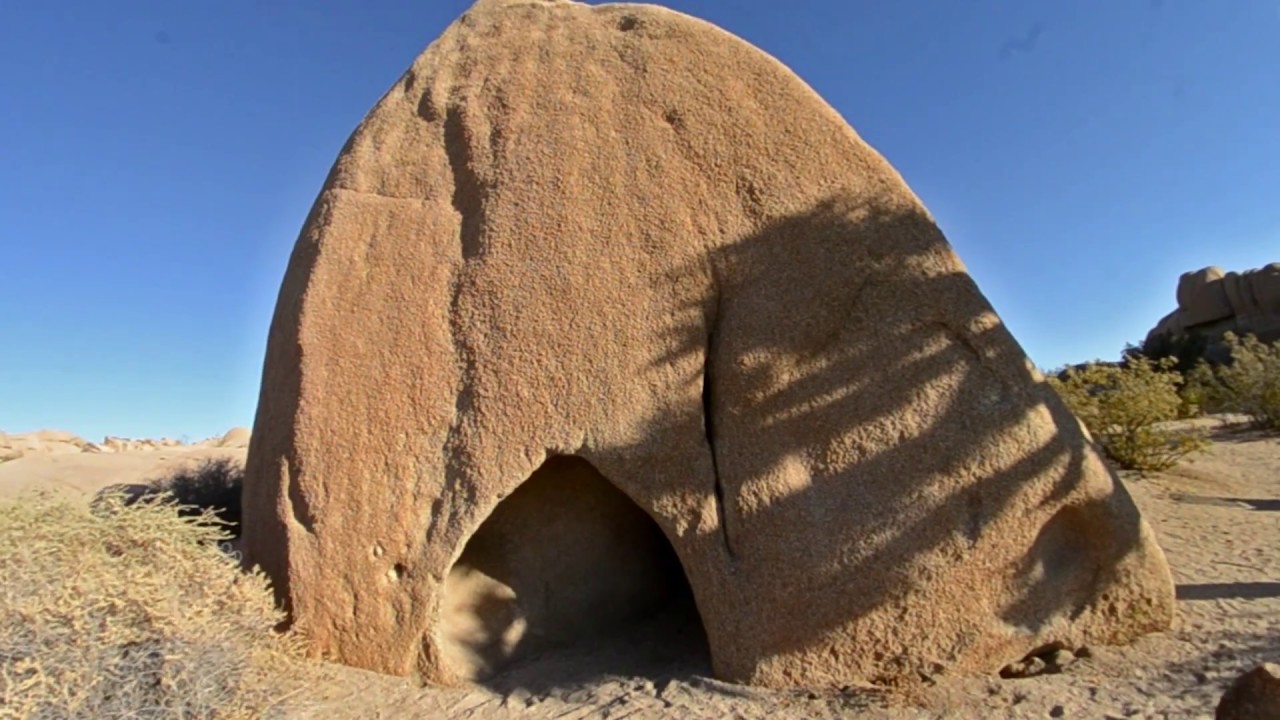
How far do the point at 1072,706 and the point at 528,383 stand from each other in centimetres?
289

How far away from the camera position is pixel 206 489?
767 cm

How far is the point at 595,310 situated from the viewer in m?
4.54

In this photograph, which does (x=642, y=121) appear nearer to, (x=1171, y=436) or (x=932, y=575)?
(x=932, y=575)

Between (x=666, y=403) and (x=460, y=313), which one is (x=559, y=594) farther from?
(x=460, y=313)

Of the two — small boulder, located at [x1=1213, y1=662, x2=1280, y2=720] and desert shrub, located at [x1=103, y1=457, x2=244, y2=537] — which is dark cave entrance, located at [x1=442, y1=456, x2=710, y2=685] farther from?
desert shrub, located at [x1=103, y1=457, x2=244, y2=537]

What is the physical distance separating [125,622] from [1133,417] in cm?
931

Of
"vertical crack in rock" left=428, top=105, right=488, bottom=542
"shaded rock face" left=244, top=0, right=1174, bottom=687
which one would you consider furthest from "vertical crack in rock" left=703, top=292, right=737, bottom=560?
"vertical crack in rock" left=428, top=105, right=488, bottom=542

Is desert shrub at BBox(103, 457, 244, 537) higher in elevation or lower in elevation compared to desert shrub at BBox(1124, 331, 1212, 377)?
lower

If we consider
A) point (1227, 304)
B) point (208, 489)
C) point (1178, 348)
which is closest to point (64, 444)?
point (208, 489)

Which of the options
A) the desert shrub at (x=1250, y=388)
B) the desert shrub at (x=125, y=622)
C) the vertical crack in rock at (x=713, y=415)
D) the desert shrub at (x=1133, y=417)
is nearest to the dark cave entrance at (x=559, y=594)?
the vertical crack in rock at (x=713, y=415)

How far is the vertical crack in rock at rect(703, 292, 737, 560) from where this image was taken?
4238 mm

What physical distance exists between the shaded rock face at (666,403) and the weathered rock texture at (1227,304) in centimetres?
2625

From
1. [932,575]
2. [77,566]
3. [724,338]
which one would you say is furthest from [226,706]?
[932,575]

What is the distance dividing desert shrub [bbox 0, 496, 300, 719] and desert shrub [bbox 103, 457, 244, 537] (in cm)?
310
